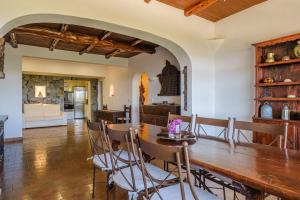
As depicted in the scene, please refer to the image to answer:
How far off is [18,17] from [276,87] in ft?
13.8

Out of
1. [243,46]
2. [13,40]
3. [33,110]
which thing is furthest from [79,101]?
[243,46]

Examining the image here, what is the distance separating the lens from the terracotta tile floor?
2.44 m

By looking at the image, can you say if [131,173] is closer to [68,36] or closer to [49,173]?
[49,173]

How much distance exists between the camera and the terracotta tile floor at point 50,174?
2443 mm

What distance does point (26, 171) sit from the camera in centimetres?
320

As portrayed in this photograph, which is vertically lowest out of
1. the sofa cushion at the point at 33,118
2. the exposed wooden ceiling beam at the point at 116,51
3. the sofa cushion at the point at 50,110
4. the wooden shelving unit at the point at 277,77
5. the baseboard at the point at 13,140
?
the baseboard at the point at 13,140

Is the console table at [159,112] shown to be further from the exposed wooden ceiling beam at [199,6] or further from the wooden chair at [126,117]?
the exposed wooden ceiling beam at [199,6]

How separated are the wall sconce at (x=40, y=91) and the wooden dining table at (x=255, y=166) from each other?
408 inches

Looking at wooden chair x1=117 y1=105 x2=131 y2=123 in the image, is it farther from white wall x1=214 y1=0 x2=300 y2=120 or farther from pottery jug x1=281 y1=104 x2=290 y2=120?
pottery jug x1=281 y1=104 x2=290 y2=120

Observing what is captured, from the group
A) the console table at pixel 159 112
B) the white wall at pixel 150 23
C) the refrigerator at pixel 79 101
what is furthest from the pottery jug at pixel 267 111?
the refrigerator at pixel 79 101

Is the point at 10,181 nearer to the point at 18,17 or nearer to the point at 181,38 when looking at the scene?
the point at 18,17

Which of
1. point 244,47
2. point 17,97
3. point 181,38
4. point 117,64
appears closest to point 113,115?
point 117,64

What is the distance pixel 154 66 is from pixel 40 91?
271 inches

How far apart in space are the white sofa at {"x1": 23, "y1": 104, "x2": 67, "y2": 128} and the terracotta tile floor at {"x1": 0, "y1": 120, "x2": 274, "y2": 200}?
3125 millimetres
